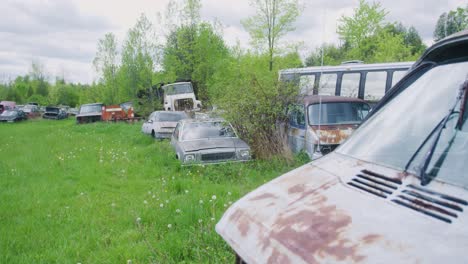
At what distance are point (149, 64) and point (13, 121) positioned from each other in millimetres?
16322

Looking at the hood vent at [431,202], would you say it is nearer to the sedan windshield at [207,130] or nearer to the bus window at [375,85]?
the sedan windshield at [207,130]

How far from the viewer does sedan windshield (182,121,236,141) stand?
9.46m

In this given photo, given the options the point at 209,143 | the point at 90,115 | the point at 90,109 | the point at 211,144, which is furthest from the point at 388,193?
the point at 90,109

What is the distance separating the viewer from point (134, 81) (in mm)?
30609

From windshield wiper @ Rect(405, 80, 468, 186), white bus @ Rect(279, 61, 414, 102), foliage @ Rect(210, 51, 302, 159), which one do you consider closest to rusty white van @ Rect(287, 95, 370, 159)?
foliage @ Rect(210, 51, 302, 159)

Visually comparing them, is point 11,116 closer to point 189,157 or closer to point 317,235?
point 189,157

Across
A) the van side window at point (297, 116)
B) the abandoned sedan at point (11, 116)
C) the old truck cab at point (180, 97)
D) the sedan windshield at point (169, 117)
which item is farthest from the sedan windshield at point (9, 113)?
the van side window at point (297, 116)

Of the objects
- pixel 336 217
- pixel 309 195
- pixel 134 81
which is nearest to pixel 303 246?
pixel 336 217

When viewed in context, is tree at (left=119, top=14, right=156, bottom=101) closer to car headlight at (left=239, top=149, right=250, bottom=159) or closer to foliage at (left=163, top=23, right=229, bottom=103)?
foliage at (left=163, top=23, right=229, bottom=103)

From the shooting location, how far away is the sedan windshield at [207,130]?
9461mm

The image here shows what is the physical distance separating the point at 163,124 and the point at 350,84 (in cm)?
818

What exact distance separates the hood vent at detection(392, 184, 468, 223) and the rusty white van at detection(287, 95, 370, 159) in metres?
7.05

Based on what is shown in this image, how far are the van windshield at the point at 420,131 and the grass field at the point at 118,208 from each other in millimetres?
2266

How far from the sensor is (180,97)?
909 inches
